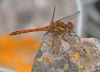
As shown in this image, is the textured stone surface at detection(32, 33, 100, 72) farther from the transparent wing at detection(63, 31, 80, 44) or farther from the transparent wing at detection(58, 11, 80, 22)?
the transparent wing at detection(58, 11, 80, 22)

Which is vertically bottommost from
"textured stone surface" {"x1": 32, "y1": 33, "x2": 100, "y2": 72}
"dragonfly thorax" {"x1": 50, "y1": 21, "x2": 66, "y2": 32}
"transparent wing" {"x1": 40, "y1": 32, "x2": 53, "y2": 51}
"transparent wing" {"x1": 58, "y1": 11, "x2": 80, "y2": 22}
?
"textured stone surface" {"x1": 32, "y1": 33, "x2": 100, "y2": 72}

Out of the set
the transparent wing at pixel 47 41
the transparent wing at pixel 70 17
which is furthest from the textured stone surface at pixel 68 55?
the transparent wing at pixel 70 17

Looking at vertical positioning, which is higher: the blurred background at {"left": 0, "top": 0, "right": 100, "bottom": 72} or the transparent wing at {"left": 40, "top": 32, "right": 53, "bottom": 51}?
the blurred background at {"left": 0, "top": 0, "right": 100, "bottom": 72}

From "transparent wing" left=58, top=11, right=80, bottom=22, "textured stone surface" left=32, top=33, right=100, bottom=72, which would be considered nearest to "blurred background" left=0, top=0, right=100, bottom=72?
"transparent wing" left=58, top=11, right=80, bottom=22

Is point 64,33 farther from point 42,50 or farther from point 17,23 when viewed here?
point 17,23

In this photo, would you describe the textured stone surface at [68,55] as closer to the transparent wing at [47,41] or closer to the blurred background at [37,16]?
the transparent wing at [47,41]

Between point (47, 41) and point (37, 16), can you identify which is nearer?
point (47, 41)

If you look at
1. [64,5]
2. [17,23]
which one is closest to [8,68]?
[17,23]

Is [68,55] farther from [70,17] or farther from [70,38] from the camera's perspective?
[70,17]

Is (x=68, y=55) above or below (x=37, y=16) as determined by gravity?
below

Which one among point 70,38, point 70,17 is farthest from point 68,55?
point 70,17

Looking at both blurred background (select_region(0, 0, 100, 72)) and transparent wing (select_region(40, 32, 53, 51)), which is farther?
blurred background (select_region(0, 0, 100, 72))
